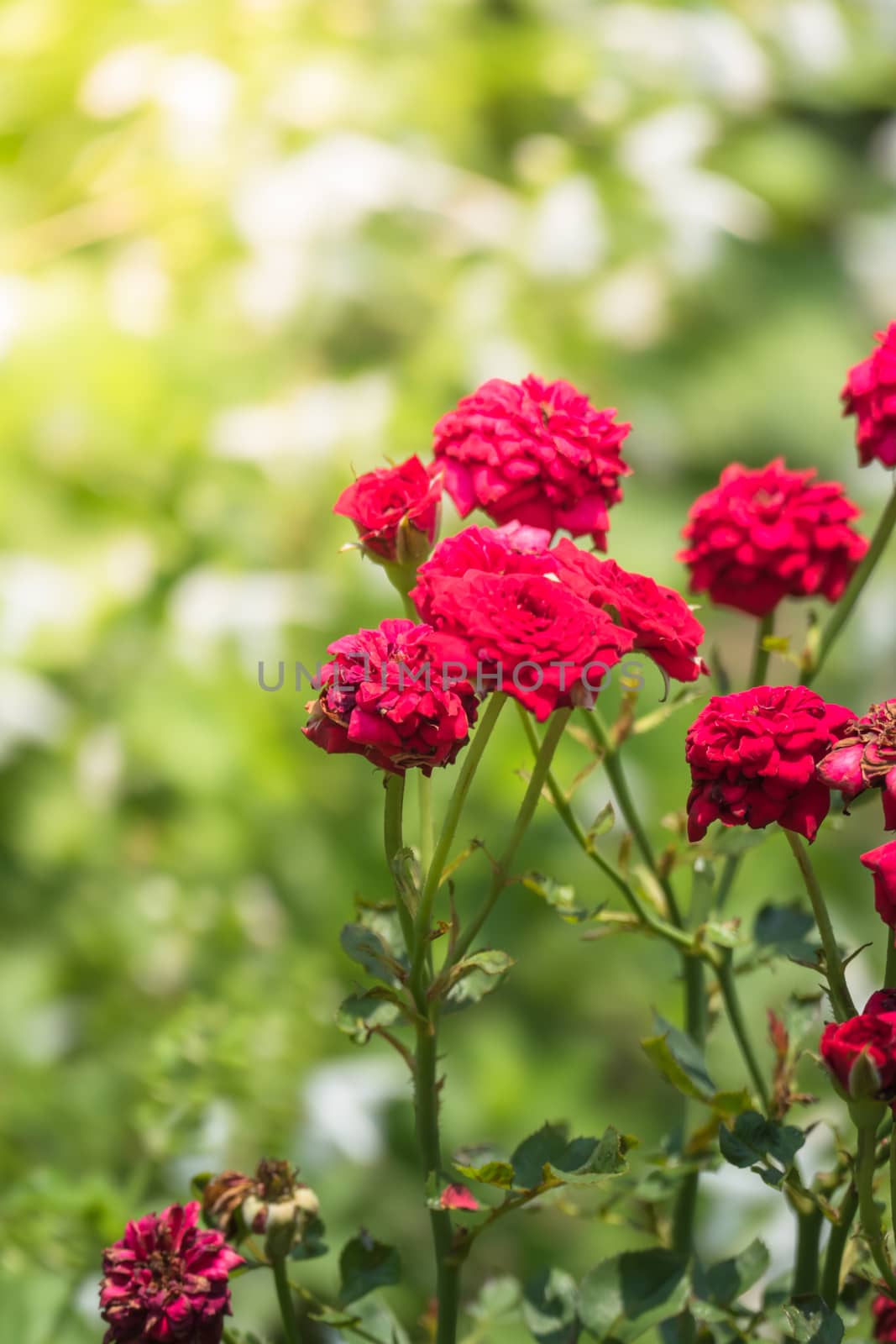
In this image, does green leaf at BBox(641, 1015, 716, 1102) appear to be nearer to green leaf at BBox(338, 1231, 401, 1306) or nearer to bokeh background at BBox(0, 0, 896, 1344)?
green leaf at BBox(338, 1231, 401, 1306)

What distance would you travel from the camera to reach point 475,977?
570 mm

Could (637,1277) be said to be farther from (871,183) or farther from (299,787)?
(871,183)

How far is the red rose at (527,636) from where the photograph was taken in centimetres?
47

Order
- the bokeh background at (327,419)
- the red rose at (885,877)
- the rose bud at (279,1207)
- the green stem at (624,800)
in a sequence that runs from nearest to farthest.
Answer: the red rose at (885,877), the rose bud at (279,1207), the green stem at (624,800), the bokeh background at (327,419)

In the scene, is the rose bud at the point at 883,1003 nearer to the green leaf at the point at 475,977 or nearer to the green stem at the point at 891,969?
the green stem at the point at 891,969

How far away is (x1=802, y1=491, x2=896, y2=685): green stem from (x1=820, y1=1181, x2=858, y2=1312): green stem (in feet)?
0.75

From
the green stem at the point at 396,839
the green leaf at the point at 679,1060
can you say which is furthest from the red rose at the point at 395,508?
the green leaf at the point at 679,1060

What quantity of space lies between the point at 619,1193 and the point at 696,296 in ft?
Answer: 4.52

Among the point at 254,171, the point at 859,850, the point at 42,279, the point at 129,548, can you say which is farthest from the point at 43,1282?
the point at 254,171

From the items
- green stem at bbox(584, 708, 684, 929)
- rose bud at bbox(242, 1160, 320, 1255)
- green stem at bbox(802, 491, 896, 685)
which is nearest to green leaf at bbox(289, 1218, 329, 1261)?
rose bud at bbox(242, 1160, 320, 1255)

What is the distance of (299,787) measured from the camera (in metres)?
1.49

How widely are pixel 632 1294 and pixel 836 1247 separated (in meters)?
0.09

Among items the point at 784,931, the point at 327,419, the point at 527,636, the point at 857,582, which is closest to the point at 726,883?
the point at 784,931

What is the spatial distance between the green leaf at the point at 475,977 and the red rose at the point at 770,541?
0.23 m
